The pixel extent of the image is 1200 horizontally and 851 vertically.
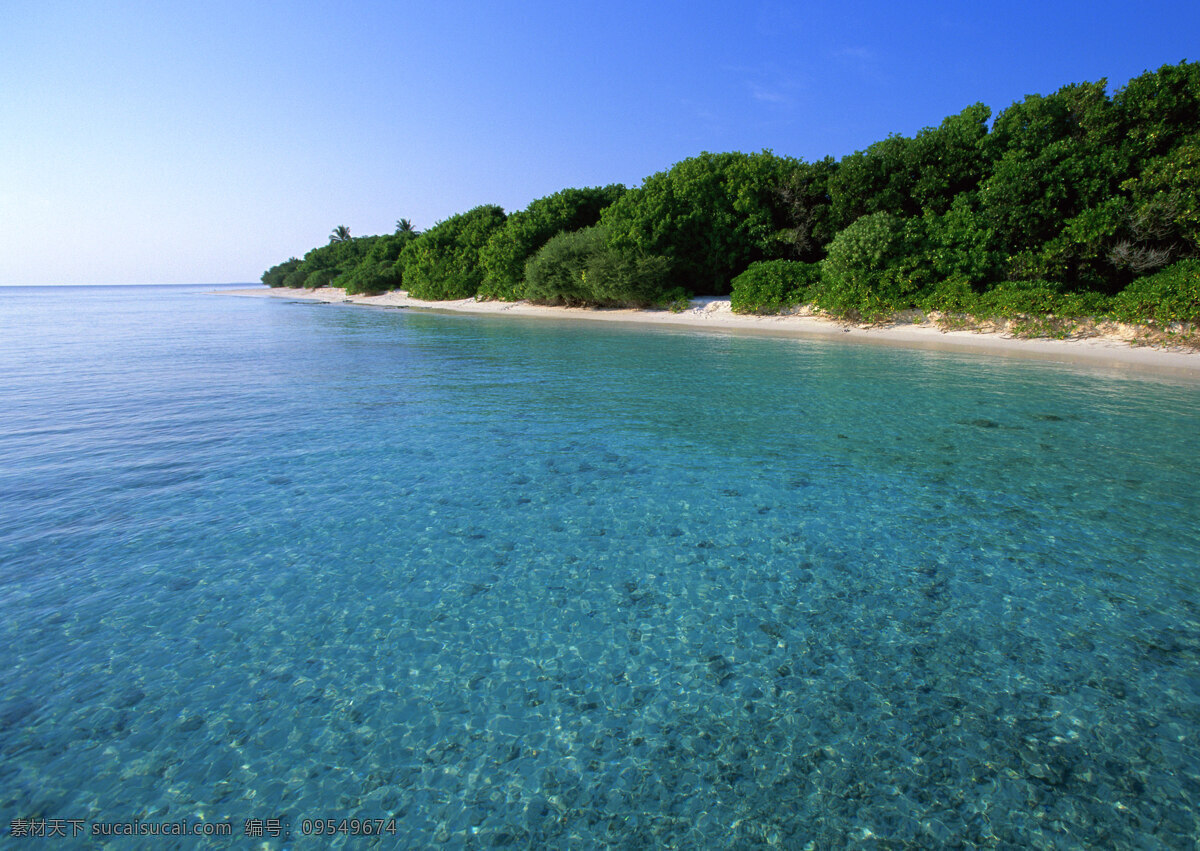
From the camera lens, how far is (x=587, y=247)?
130 ft

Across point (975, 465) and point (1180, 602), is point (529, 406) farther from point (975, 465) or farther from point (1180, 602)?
point (1180, 602)

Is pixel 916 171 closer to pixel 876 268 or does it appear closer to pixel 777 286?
pixel 876 268

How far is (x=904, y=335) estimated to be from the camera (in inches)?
1017

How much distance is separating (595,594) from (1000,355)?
69.6 feet

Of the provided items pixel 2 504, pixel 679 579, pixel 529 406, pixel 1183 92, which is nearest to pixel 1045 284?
pixel 1183 92

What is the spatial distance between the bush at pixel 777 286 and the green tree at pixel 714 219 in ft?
14.5

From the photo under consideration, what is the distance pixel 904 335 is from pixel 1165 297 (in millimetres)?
8418

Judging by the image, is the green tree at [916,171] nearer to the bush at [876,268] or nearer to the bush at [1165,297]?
the bush at [876,268]

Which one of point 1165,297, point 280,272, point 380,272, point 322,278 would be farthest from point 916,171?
point 280,272

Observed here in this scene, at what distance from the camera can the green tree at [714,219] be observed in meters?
36.8

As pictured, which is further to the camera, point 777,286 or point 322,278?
point 322,278

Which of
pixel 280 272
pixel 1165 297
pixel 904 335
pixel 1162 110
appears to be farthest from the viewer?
pixel 280 272

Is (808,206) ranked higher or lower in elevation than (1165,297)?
higher

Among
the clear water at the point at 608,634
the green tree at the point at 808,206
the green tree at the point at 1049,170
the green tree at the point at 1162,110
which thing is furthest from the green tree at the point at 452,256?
the clear water at the point at 608,634
